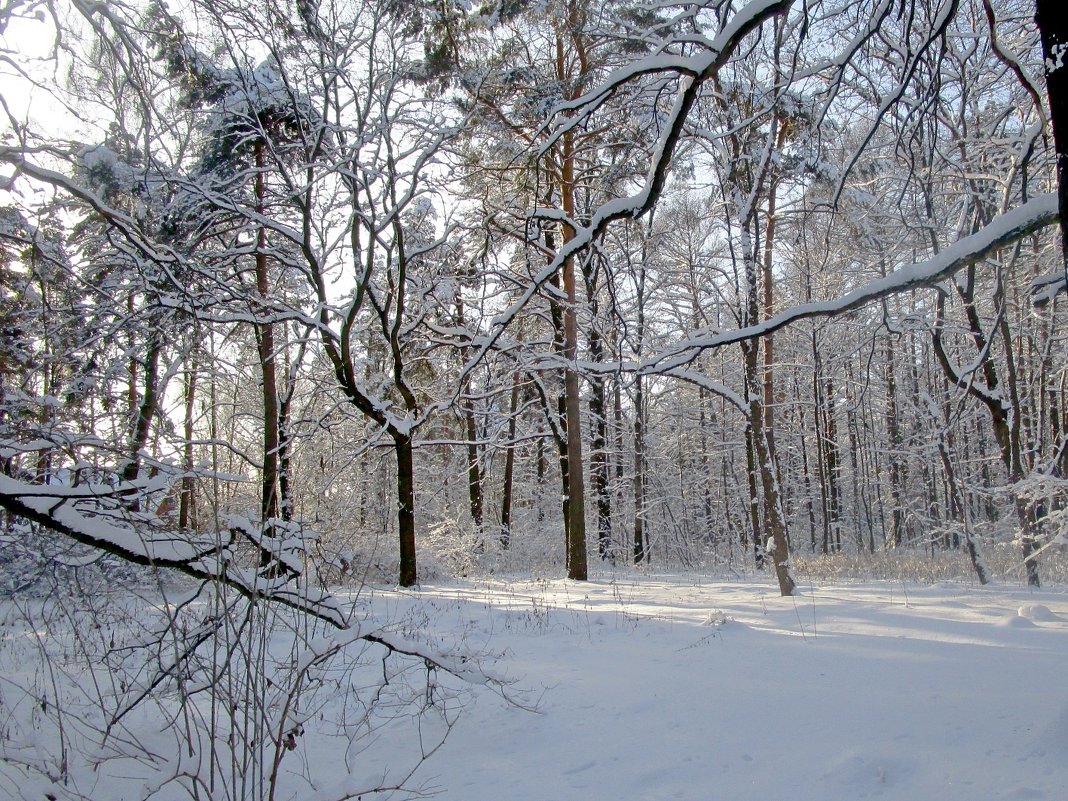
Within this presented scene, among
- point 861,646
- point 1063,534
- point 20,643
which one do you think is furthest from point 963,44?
point 20,643

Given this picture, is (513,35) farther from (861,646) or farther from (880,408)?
(880,408)

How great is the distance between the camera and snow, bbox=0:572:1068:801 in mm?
3248

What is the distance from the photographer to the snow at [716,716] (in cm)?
325

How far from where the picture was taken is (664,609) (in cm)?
814

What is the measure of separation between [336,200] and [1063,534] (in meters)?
11.8

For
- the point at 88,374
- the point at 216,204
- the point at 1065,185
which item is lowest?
the point at 1065,185

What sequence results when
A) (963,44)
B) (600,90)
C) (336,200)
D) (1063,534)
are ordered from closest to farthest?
(600,90), (1063,534), (963,44), (336,200)

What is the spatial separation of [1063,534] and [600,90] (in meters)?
7.87

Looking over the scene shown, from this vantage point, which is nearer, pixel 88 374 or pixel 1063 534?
pixel 1063 534

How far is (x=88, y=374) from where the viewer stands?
27.5 ft

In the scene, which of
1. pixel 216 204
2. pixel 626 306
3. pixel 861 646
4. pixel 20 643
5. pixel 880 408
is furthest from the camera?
pixel 880 408

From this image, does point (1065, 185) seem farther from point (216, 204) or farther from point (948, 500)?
point (948, 500)

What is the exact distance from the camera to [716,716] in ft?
13.6

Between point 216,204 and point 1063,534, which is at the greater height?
point 216,204
